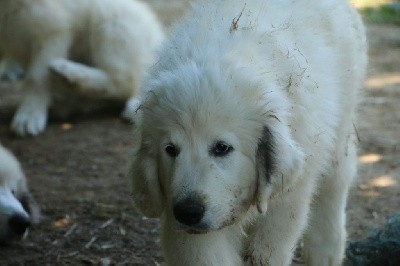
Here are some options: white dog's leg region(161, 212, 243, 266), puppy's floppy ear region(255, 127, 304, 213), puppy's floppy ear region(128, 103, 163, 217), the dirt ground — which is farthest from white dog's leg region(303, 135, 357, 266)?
puppy's floppy ear region(128, 103, 163, 217)

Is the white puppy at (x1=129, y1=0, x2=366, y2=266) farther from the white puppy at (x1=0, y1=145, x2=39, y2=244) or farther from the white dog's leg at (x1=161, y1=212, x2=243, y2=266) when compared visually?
the white puppy at (x1=0, y1=145, x2=39, y2=244)

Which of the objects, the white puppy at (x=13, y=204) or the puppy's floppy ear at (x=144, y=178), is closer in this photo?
the puppy's floppy ear at (x=144, y=178)

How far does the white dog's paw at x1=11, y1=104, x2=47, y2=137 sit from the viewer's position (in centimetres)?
722

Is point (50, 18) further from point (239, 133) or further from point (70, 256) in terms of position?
point (239, 133)

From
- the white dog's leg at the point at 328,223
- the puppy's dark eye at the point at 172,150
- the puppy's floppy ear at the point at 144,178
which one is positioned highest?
the puppy's dark eye at the point at 172,150

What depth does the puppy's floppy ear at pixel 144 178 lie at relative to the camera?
11.3ft

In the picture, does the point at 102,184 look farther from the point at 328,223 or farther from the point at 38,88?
the point at 328,223

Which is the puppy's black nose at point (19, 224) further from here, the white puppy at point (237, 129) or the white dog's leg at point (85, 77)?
the white dog's leg at point (85, 77)

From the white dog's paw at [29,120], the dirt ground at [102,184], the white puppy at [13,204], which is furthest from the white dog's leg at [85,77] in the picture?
the white puppy at [13,204]

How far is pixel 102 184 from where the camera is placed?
20.0 feet

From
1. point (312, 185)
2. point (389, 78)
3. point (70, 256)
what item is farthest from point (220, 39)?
point (389, 78)

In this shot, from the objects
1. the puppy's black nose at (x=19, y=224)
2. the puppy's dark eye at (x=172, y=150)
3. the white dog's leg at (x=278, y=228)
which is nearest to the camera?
the puppy's dark eye at (x=172, y=150)

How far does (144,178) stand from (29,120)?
3.98 metres

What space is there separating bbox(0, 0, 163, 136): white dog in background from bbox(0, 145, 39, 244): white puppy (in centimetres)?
166
